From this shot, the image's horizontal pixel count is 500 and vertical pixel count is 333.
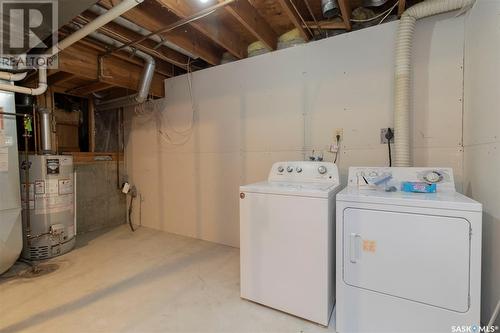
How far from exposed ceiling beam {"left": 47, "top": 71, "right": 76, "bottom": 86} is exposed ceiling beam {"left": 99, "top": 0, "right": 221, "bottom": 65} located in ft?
4.48

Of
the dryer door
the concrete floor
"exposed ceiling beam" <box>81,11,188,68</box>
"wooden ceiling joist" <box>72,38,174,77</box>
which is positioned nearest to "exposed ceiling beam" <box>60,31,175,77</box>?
"wooden ceiling joist" <box>72,38,174,77</box>

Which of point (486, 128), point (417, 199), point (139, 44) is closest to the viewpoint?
point (417, 199)

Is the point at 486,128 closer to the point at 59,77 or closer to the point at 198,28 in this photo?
the point at 198,28

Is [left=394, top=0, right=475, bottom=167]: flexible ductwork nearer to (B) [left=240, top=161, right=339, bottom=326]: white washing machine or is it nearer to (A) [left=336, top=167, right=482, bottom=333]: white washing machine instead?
(A) [left=336, top=167, right=482, bottom=333]: white washing machine

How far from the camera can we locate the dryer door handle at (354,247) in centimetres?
150

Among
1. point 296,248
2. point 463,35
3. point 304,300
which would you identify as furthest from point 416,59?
point 304,300

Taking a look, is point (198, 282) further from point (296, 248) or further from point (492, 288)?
point (492, 288)

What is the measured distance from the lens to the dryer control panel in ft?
5.39

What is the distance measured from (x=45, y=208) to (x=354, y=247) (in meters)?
3.21

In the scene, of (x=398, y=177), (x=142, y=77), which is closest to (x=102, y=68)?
(x=142, y=77)

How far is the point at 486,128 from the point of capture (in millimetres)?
1467

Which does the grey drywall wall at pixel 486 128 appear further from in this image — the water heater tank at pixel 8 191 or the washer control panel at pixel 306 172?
the water heater tank at pixel 8 191

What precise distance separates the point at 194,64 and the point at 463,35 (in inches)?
111

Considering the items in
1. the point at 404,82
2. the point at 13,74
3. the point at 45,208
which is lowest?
the point at 45,208
